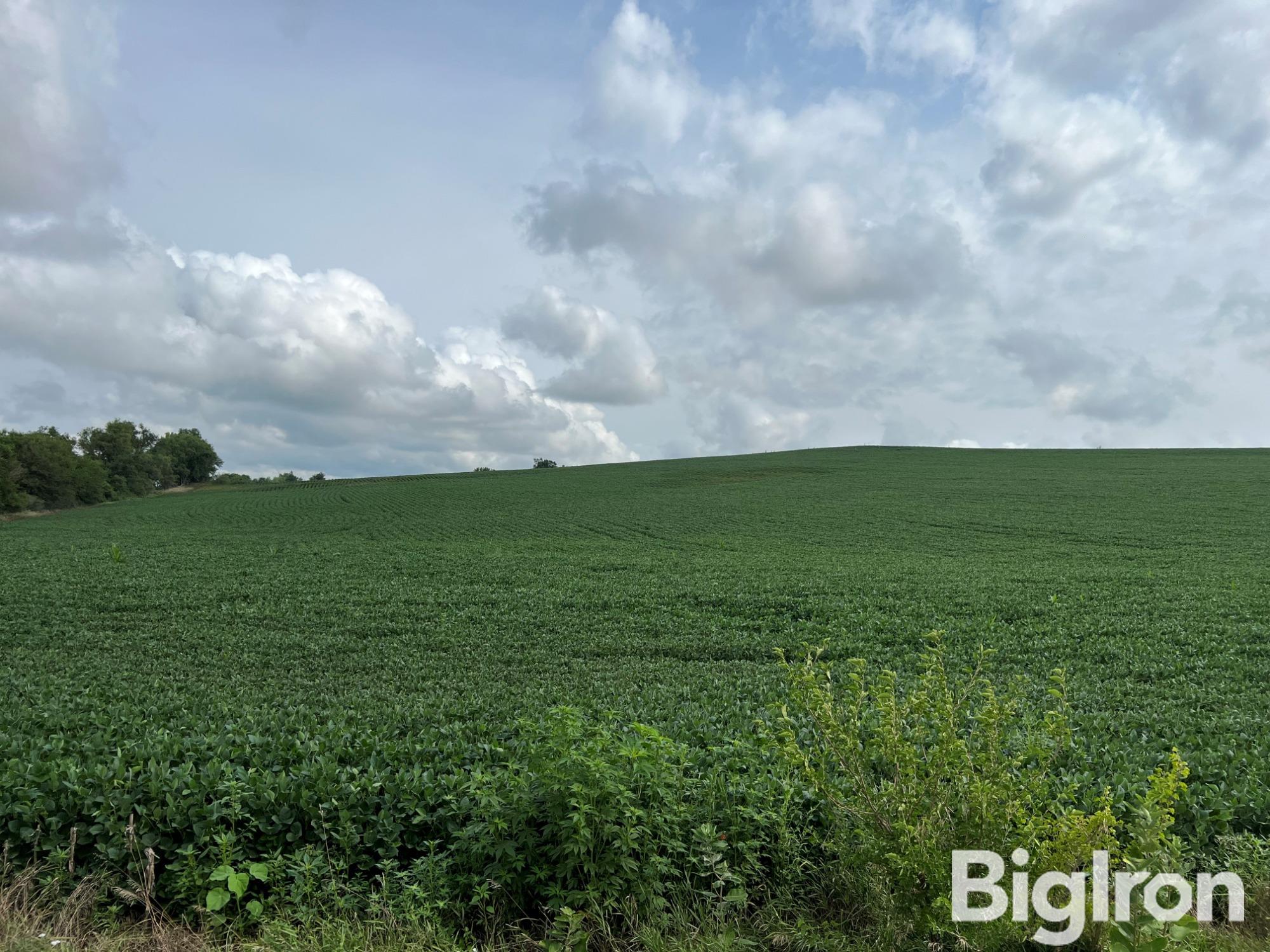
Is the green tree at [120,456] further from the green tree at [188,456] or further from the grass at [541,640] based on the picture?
the grass at [541,640]

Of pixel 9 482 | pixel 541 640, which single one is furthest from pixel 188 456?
pixel 541 640

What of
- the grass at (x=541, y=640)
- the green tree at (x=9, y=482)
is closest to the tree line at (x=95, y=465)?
the green tree at (x=9, y=482)

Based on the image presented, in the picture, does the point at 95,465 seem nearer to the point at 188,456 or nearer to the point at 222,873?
the point at 188,456

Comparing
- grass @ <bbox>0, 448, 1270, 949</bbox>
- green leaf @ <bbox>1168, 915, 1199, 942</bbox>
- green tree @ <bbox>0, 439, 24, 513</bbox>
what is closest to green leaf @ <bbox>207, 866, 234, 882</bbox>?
grass @ <bbox>0, 448, 1270, 949</bbox>

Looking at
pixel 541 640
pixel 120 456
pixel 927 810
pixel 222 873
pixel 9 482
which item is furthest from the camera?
pixel 120 456

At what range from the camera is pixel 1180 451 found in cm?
8988

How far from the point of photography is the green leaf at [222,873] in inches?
223

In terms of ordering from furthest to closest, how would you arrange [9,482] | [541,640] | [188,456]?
[188,456] < [9,482] < [541,640]

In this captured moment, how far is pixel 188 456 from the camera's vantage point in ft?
425

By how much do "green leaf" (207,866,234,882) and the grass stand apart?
346mm

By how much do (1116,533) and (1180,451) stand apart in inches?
2750

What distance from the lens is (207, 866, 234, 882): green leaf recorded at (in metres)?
5.65

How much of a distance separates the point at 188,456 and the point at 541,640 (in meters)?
137

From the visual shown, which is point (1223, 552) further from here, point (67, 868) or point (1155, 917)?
point (67, 868)
